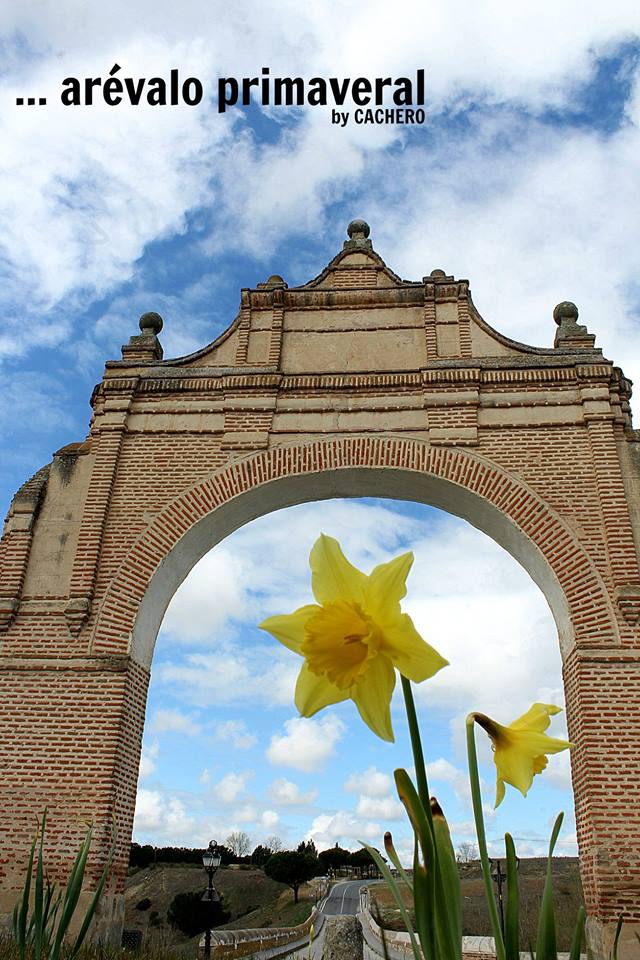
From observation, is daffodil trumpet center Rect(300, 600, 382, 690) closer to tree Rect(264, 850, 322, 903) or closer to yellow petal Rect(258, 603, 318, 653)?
yellow petal Rect(258, 603, 318, 653)

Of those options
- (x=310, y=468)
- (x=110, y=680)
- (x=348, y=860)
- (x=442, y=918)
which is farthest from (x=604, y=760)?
(x=348, y=860)

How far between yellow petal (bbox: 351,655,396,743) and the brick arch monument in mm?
7415

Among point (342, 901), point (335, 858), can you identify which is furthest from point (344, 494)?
point (335, 858)

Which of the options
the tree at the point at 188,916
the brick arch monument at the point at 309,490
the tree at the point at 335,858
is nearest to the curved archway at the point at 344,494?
the brick arch monument at the point at 309,490

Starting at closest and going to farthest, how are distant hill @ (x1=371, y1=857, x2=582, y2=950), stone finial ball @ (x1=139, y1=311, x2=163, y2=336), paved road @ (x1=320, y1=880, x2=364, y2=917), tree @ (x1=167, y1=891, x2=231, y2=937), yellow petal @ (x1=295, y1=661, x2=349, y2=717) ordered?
yellow petal @ (x1=295, y1=661, x2=349, y2=717)
stone finial ball @ (x1=139, y1=311, x2=163, y2=336)
distant hill @ (x1=371, y1=857, x2=582, y2=950)
tree @ (x1=167, y1=891, x2=231, y2=937)
paved road @ (x1=320, y1=880, x2=364, y2=917)

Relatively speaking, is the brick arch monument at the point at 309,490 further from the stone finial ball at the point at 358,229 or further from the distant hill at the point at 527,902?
the distant hill at the point at 527,902

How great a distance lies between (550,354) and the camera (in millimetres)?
10477

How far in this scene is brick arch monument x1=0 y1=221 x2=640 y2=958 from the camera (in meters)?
8.20

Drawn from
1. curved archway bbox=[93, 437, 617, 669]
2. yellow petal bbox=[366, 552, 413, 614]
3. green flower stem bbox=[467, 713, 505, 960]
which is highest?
curved archway bbox=[93, 437, 617, 669]

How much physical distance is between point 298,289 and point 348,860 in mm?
52374

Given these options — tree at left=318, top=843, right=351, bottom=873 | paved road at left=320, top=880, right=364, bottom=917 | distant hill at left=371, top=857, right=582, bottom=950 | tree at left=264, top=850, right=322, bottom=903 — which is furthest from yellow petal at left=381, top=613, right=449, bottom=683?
tree at left=318, top=843, right=351, bottom=873

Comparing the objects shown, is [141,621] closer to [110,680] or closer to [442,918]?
[110,680]

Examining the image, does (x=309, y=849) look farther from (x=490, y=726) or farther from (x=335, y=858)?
(x=490, y=726)

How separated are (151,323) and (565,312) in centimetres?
617
